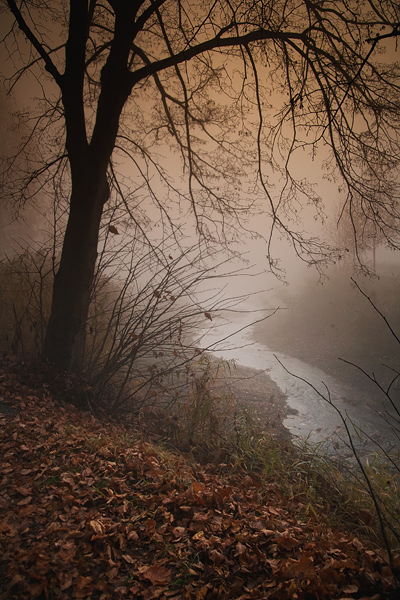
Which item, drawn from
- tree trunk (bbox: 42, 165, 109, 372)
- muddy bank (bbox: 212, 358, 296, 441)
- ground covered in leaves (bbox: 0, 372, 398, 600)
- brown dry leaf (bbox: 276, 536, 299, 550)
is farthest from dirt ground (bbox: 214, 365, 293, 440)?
brown dry leaf (bbox: 276, 536, 299, 550)

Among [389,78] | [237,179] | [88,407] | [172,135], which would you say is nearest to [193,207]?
[237,179]

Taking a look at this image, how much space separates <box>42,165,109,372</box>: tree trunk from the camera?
13.6 ft

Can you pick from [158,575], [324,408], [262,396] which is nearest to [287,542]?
[158,575]

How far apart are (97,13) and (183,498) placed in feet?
22.7

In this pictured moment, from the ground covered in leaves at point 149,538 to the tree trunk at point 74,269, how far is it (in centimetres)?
161

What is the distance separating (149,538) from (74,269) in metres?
3.25

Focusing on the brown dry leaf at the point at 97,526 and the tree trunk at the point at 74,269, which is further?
the tree trunk at the point at 74,269

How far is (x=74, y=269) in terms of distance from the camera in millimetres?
4168

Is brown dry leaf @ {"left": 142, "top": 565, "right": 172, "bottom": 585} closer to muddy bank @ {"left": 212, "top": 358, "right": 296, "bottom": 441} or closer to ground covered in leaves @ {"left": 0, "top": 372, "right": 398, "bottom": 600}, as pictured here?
ground covered in leaves @ {"left": 0, "top": 372, "right": 398, "bottom": 600}

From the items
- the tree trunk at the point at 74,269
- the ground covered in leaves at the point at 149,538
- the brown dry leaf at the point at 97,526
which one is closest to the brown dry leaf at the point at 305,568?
the ground covered in leaves at the point at 149,538

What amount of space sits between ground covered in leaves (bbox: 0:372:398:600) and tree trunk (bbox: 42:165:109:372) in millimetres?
1606

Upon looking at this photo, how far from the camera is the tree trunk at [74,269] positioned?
4.14 meters

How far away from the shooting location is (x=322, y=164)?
4.44 metres

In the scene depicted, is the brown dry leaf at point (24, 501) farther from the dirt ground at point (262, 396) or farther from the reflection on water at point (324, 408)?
the dirt ground at point (262, 396)
